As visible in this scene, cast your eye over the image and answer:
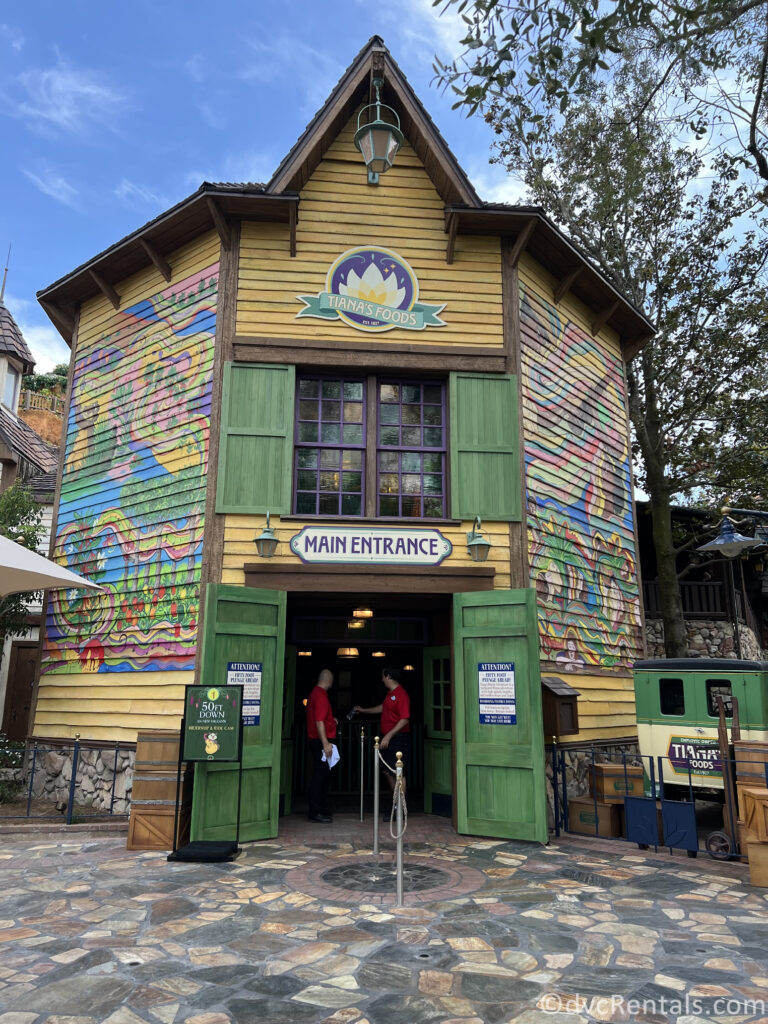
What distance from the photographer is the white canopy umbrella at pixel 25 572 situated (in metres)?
8.20

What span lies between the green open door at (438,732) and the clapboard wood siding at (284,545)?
141cm

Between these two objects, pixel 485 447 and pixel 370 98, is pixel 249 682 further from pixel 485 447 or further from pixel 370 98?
pixel 370 98

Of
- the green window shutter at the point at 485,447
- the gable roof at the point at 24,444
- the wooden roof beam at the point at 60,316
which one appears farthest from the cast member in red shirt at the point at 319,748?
the gable roof at the point at 24,444

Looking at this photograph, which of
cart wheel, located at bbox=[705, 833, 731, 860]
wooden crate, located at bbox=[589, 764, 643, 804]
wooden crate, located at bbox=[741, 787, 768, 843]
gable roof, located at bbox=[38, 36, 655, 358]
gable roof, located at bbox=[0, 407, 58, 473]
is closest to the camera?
wooden crate, located at bbox=[741, 787, 768, 843]

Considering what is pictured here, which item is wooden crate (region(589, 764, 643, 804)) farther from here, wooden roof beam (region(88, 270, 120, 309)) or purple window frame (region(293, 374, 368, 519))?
wooden roof beam (region(88, 270, 120, 309))

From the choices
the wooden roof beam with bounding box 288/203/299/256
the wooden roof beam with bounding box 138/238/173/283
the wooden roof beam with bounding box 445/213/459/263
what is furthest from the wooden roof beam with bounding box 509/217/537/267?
the wooden roof beam with bounding box 138/238/173/283

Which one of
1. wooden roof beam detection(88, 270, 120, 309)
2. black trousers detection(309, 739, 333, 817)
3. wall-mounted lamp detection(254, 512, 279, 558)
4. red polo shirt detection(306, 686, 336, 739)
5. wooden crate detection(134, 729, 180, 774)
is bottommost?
black trousers detection(309, 739, 333, 817)

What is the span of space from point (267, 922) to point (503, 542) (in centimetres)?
555

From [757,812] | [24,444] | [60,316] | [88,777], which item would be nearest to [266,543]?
[88,777]

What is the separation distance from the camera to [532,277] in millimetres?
11070

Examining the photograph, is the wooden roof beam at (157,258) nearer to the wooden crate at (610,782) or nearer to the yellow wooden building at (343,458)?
the yellow wooden building at (343,458)

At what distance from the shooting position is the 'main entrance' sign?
30.9ft

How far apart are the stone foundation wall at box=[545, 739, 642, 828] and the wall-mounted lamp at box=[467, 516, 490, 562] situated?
8.61ft

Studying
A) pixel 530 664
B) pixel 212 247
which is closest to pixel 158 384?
pixel 212 247
